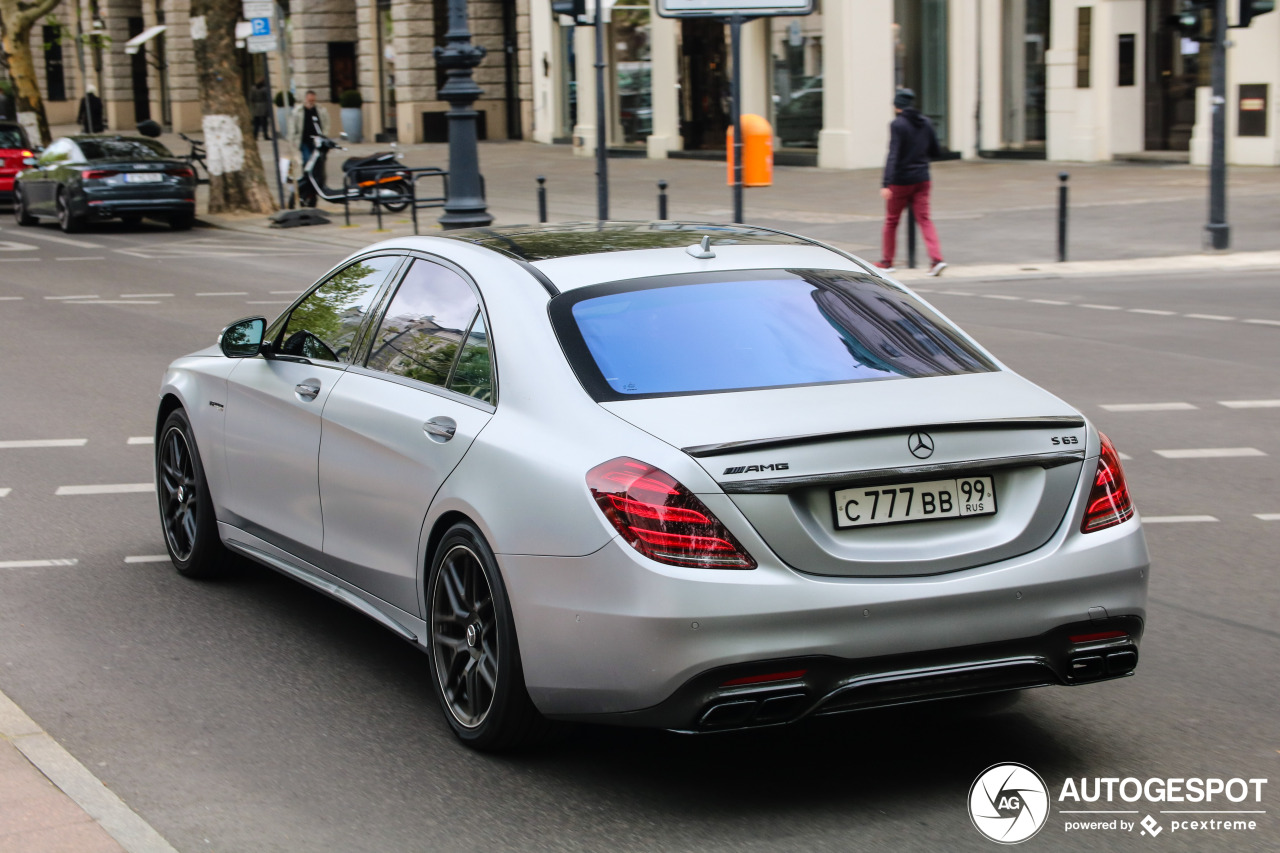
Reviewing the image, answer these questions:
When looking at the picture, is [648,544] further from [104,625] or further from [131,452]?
[131,452]

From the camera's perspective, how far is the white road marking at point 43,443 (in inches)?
382

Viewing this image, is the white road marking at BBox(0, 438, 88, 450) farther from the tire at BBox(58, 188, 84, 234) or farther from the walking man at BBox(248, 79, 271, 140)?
the walking man at BBox(248, 79, 271, 140)

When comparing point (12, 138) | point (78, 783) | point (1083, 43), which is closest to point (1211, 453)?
point (78, 783)

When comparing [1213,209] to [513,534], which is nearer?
[513,534]

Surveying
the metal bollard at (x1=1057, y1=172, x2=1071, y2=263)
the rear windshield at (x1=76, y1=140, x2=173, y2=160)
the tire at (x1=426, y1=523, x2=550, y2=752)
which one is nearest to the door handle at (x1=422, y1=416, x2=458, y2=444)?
the tire at (x1=426, y1=523, x2=550, y2=752)

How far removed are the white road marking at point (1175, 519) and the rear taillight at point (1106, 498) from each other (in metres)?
3.01

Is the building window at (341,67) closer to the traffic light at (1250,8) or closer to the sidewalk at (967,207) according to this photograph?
the sidewalk at (967,207)

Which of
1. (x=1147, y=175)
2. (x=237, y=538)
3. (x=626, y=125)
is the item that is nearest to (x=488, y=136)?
(x=626, y=125)

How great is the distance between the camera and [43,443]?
9789mm

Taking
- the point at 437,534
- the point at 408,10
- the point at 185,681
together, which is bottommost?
the point at 185,681

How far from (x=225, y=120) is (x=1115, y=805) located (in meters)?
25.2

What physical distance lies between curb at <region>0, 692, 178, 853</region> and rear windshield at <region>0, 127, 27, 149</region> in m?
30.3

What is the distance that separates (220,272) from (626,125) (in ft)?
72.1

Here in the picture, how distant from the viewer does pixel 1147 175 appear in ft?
91.8
